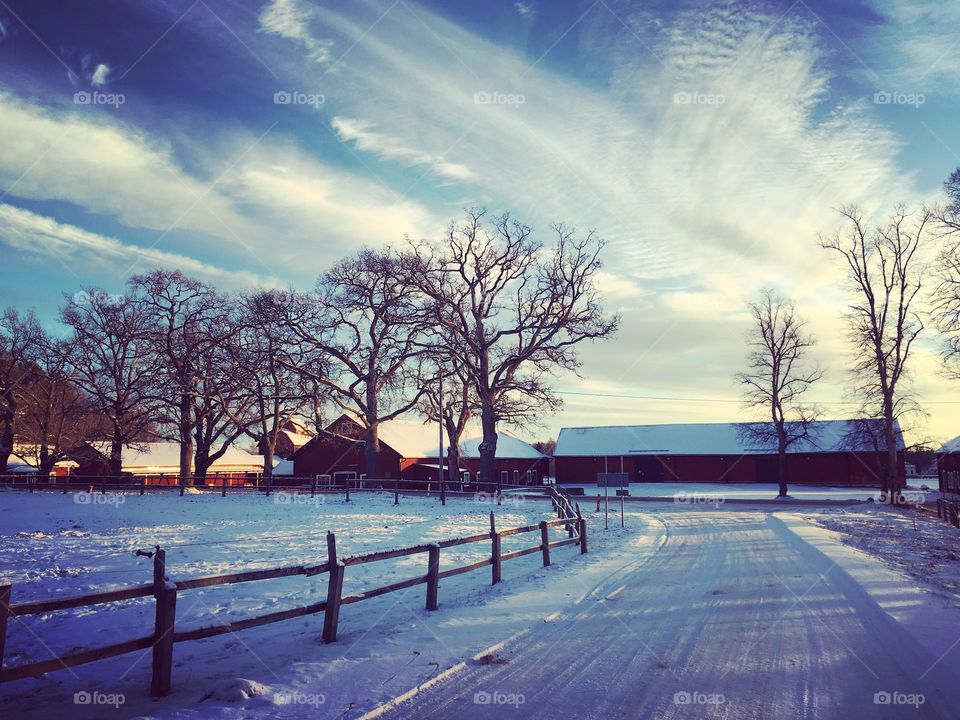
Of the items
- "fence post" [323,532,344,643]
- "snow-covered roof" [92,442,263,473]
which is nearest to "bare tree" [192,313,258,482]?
"snow-covered roof" [92,442,263,473]

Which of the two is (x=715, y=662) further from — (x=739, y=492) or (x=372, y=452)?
(x=739, y=492)

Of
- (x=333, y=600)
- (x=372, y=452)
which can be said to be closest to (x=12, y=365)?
(x=372, y=452)

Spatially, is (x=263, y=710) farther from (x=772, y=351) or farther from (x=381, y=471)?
(x=381, y=471)

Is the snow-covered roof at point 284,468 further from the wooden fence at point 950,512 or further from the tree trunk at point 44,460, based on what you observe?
the wooden fence at point 950,512

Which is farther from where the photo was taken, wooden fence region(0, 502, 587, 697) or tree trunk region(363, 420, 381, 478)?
tree trunk region(363, 420, 381, 478)

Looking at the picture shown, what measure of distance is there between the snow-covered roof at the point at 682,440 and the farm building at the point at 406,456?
442 centimetres

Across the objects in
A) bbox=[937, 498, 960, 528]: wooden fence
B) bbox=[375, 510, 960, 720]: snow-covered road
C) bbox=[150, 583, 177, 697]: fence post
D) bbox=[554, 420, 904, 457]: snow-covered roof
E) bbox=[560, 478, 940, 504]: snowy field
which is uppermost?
bbox=[554, 420, 904, 457]: snow-covered roof

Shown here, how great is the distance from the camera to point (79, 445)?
45688 millimetres

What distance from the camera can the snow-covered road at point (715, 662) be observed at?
5.54 meters

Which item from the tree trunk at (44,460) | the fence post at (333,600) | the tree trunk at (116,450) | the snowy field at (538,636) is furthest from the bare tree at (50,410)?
the fence post at (333,600)

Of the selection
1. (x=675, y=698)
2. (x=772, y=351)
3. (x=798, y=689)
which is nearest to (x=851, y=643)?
(x=798, y=689)

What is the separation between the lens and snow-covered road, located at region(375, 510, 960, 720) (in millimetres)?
5543

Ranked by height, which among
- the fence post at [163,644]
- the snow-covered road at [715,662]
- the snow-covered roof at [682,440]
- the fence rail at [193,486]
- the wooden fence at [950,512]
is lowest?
the fence rail at [193,486]

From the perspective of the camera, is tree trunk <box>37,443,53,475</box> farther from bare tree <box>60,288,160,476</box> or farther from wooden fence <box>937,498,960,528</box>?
wooden fence <box>937,498,960,528</box>
